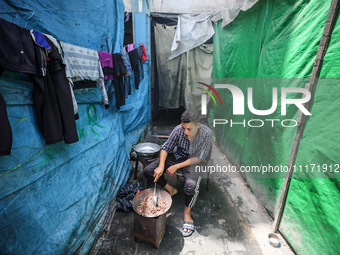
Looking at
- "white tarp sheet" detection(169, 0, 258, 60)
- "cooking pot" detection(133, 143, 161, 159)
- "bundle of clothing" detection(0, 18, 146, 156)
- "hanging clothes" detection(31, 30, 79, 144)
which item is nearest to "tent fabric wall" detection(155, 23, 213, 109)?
"white tarp sheet" detection(169, 0, 258, 60)

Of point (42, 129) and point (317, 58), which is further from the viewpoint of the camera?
point (317, 58)

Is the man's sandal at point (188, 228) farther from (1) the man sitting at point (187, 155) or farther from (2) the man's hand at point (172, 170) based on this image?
(2) the man's hand at point (172, 170)

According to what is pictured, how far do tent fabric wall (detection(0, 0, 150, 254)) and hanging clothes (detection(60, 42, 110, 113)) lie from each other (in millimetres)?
229

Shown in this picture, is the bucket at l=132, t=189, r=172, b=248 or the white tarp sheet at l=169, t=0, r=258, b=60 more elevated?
the white tarp sheet at l=169, t=0, r=258, b=60

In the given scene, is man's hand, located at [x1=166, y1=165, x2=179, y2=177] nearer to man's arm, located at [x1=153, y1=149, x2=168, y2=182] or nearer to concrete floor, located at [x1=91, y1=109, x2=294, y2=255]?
man's arm, located at [x1=153, y1=149, x2=168, y2=182]

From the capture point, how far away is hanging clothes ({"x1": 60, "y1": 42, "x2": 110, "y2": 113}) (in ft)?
6.63

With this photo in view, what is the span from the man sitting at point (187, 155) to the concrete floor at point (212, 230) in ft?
0.70

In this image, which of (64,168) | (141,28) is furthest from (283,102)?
(141,28)

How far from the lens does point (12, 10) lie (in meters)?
1.55

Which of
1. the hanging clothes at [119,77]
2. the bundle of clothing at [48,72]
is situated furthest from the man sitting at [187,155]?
the bundle of clothing at [48,72]

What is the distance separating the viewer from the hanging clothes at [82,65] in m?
2.02

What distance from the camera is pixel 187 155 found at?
3.37 m

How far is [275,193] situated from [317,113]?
4.85ft

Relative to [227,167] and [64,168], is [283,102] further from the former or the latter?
[64,168]
